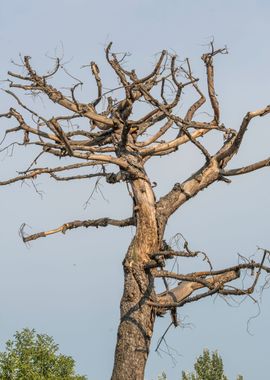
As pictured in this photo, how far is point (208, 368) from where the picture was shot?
65062 millimetres

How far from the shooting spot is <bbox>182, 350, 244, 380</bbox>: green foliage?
6431 centimetres

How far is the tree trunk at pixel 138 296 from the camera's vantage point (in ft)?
44.6

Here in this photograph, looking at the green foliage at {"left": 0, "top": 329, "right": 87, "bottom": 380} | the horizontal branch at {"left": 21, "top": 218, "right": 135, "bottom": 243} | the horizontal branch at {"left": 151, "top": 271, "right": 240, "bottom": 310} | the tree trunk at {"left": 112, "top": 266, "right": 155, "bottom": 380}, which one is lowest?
the tree trunk at {"left": 112, "top": 266, "right": 155, "bottom": 380}

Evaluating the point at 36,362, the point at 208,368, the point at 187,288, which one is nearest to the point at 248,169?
the point at 187,288

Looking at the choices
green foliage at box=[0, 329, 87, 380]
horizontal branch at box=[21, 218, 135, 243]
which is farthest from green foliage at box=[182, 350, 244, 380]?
horizontal branch at box=[21, 218, 135, 243]

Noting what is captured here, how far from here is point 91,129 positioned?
15.9 metres

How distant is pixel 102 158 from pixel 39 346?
98.3ft

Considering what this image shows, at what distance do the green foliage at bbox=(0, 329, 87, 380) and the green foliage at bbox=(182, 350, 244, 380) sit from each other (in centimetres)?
2190

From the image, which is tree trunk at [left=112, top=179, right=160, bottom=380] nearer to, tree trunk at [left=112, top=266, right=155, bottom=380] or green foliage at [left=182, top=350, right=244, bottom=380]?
tree trunk at [left=112, top=266, right=155, bottom=380]

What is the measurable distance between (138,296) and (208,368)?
5235 cm

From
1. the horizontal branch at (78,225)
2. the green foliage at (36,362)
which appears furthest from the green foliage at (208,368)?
the horizontal branch at (78,225)

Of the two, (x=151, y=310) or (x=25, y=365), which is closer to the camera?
(x=151, y=310)

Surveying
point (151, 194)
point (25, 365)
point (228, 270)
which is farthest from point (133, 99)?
point (25, 365)

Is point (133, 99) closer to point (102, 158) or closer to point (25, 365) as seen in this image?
point (102, 158)
